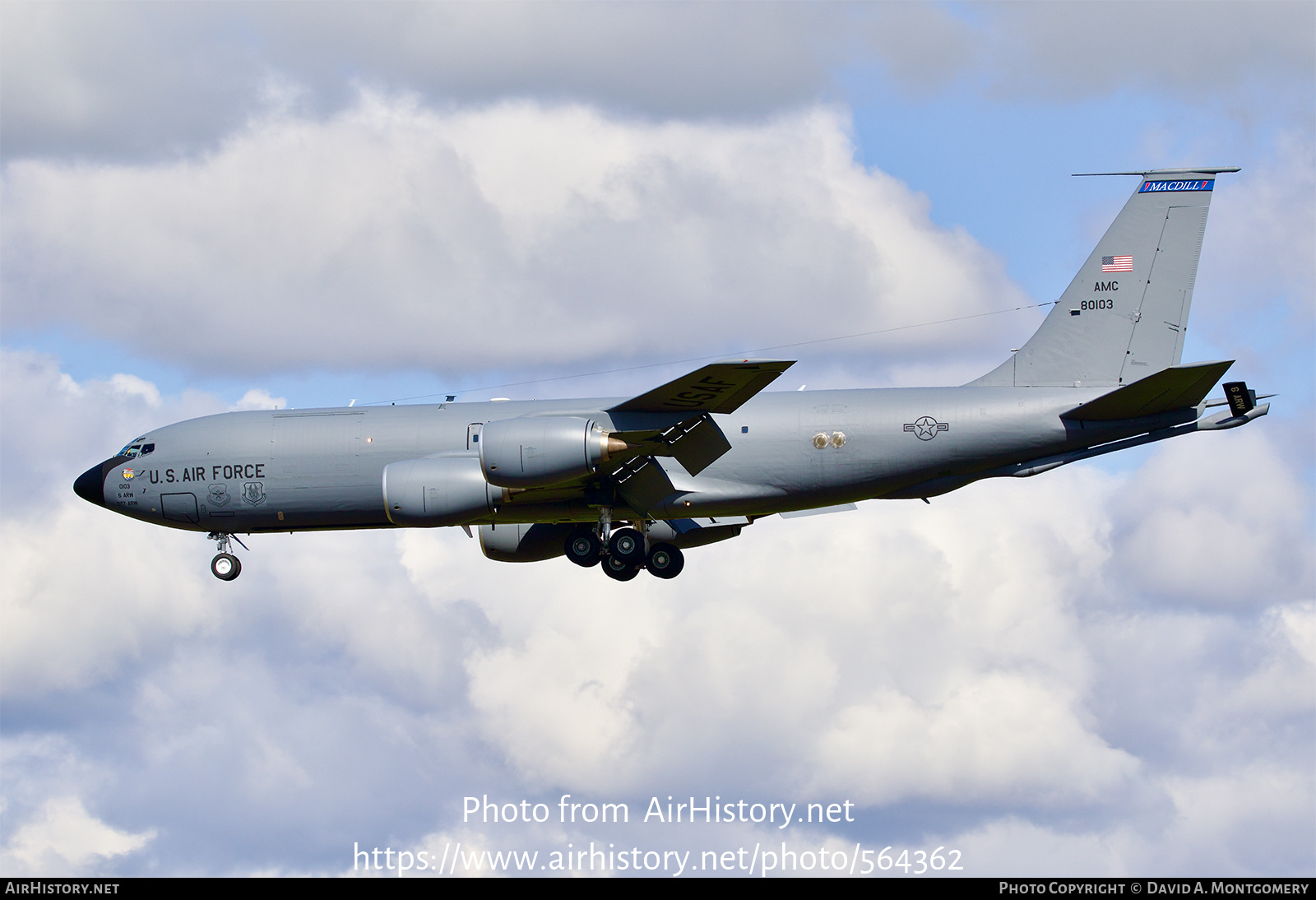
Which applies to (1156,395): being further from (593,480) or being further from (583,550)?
(583,550)

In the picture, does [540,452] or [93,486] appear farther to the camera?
[93,486]

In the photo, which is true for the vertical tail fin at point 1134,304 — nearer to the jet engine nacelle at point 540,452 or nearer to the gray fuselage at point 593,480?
the gray fuselage at point 593,480

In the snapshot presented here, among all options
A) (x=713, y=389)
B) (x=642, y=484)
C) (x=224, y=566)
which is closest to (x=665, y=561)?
A: (x=642, y=484)

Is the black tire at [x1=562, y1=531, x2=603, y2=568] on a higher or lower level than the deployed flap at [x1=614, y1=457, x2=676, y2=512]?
lower

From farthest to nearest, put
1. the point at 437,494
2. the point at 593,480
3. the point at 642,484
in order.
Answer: the point at 642,484 → the point at 593,480 → the point at 437,494

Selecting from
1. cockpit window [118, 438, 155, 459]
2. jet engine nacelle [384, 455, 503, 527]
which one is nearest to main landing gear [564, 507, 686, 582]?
jet engine nacelle [384, 455, 503, 527]

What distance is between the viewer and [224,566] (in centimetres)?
3756

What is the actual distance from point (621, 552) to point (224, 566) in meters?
10.4

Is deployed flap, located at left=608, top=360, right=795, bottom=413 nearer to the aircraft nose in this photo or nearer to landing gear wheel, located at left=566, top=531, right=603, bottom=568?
landing gear wheel, located at left=566, top=531, right=603, bottom=568

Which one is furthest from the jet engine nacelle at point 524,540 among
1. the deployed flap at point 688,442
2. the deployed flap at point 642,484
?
the deployed flap at point 688,442

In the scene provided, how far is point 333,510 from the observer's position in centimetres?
3594

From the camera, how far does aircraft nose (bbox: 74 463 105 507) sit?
37719 millimetres

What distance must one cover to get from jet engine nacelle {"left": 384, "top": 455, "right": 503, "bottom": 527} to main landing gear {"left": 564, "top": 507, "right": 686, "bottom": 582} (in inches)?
125
